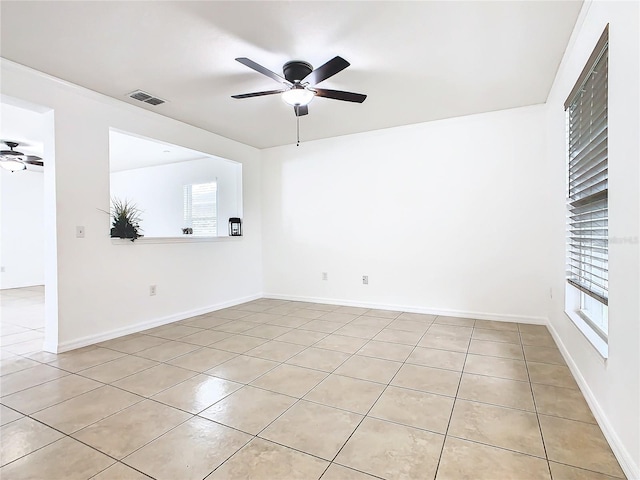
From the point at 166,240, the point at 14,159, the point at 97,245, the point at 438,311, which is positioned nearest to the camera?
the point at 97,245

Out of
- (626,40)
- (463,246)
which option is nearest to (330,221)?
(463,246)

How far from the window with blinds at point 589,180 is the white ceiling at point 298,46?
492 millimetres

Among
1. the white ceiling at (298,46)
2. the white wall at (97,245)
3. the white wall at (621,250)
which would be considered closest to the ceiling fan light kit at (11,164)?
the white wall at (97,245)

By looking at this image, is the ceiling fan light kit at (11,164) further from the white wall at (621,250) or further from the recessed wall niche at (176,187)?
the white wall at (621,250)

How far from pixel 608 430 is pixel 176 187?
24.0ft

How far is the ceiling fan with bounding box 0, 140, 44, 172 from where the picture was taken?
5.44 m

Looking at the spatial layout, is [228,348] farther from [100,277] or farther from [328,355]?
[100,277]

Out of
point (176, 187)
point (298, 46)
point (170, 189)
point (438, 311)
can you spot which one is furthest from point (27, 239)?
point (438, 311)

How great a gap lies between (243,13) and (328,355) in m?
2.69

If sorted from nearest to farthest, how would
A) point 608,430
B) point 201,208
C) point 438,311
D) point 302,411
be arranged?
point 608,430 → point 302,411 → point 438,311 → point 201,208

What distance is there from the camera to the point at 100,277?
3393 millimetres

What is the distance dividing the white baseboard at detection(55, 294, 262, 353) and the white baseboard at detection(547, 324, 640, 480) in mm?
4057

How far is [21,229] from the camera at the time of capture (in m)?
7.12

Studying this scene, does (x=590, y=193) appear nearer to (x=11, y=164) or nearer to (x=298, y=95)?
(x=298, y=95)
